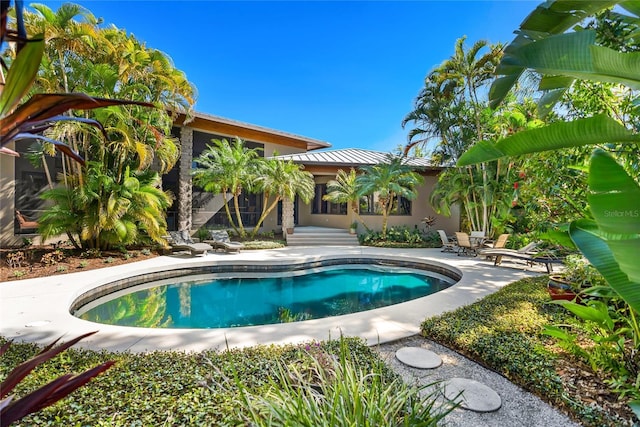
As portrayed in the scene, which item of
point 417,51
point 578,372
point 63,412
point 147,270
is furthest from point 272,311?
point 417,51

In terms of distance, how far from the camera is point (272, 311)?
333 inches

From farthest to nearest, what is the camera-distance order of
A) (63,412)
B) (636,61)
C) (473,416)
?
1. (473,416)
2. (63,412)
3. (636,61)

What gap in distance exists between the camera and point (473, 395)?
3.56 metres

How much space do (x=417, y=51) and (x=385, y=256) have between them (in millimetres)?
10173

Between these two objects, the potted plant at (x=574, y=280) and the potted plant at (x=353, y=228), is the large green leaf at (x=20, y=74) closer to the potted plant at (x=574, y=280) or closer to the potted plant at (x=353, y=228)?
the potted plant at (x=574, y=280)

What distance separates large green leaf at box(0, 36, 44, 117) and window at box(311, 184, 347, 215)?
2035 cm

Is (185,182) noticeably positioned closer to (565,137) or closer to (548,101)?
(548,101)

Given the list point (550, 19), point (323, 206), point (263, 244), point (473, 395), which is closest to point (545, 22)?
point (550, 19)

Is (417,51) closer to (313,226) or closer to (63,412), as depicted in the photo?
(313,226)

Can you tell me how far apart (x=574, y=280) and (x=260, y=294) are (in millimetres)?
8128

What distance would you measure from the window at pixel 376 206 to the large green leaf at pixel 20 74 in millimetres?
19794

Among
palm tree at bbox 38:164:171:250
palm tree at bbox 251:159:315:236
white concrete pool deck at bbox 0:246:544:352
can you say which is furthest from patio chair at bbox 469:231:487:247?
palm tree at bbox 38:164:171:250

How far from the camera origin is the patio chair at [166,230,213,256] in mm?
13422

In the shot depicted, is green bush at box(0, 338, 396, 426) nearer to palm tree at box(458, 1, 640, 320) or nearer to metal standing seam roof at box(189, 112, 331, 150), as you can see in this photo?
palm tree at box(458, 1, 640, 320)
